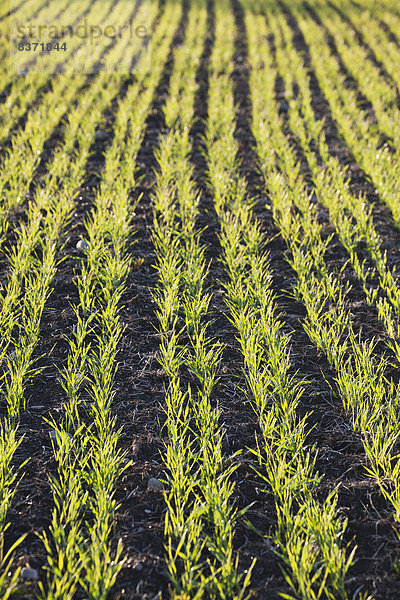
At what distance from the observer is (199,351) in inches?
105

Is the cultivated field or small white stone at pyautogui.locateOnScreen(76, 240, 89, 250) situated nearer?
the cultivated field

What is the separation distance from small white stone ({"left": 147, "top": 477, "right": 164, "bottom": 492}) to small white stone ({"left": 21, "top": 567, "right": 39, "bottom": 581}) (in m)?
0.49

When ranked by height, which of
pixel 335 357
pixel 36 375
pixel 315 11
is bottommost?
pixel 36 375

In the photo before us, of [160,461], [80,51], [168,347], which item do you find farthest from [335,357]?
[80,51]

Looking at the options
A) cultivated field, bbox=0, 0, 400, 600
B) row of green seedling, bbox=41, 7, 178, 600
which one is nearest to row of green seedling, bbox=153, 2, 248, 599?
cultivated field, bbox=0, 0, 400, 600

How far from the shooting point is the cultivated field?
1.82 m

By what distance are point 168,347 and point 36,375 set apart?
0.64 metres

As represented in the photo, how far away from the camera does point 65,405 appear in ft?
7.72

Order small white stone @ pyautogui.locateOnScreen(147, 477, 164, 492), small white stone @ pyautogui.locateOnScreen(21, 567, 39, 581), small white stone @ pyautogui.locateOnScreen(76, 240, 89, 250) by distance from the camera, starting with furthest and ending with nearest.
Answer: small white stone @ pyautogui.locateOnScreen(76, 240, 89, 250) → small white stone @ pyautogui.locateOnScreen(147, 477, 164, 492) → small white stone @ pyautogui.locateOnScreen(21, 567, 39, 581)

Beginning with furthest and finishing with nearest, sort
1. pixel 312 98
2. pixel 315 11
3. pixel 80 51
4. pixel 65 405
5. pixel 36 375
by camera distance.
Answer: pixel 315 11
pixel 80 51
pixel 312 98
pixel 36 375
pixel 65 405

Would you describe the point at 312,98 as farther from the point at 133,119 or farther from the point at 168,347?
the point at 168,347

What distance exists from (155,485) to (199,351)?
30.5 inches

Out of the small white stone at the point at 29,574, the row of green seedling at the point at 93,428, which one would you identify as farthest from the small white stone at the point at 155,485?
the small white stone at the point at 29,574

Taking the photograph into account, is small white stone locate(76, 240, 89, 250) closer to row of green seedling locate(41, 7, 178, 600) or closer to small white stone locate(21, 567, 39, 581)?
row of green seedling locate(41, 7, 178, 600)
